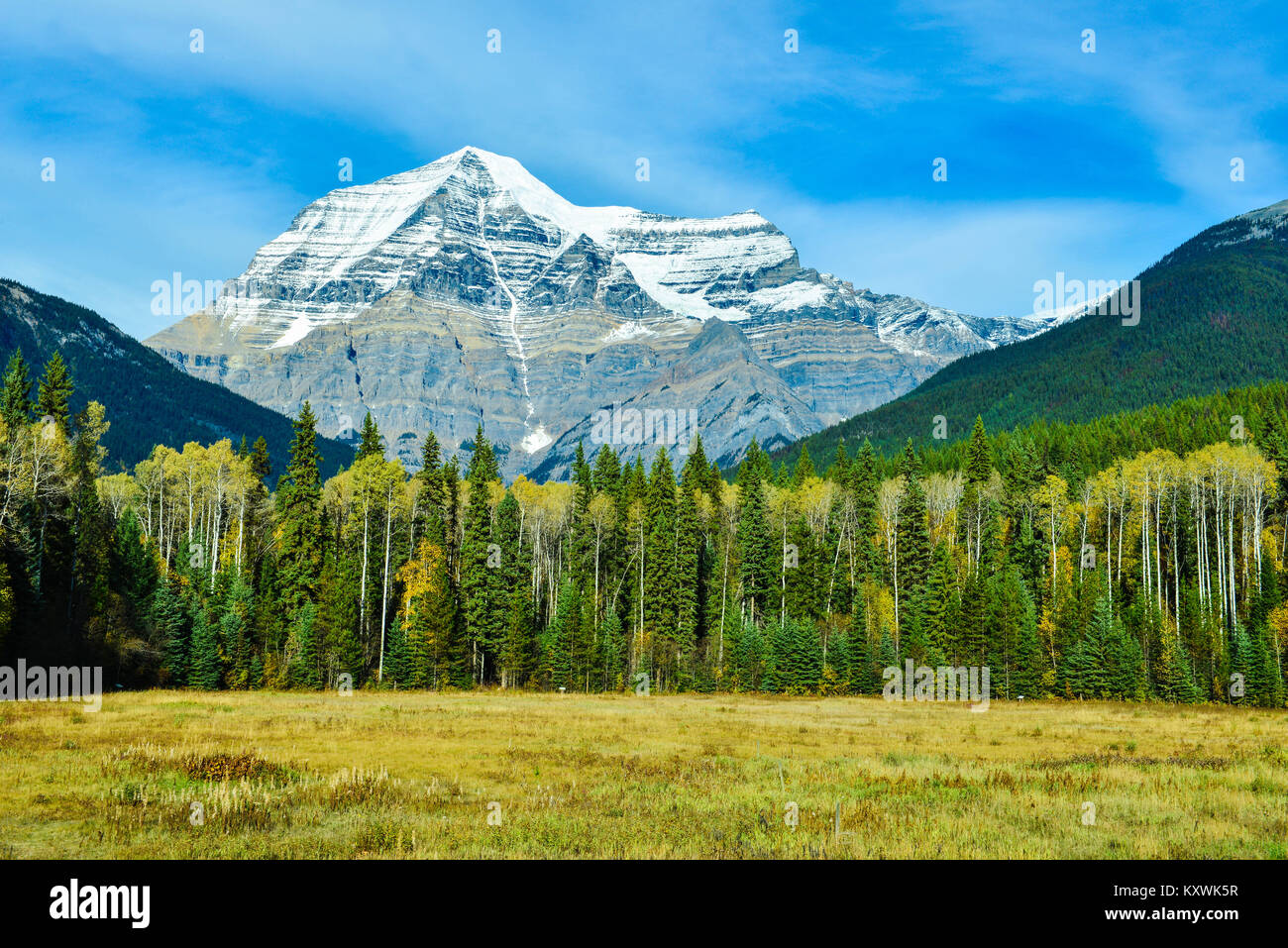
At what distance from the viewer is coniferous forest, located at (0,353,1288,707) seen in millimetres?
61094

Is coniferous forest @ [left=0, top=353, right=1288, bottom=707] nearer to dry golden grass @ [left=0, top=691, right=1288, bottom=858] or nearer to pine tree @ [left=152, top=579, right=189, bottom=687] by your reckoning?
pine tree @ [left=152, top=579, right=189, bottom=687]

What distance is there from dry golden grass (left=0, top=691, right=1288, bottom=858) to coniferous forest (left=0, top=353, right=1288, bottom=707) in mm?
22886

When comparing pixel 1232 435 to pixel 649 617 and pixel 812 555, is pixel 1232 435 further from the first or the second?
pixel 649 617

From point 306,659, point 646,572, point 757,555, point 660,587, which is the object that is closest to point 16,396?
point 306,659

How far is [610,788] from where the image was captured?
22.4 metres

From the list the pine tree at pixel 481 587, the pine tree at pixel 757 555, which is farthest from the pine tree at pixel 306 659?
the pine tree at pixel 757 555

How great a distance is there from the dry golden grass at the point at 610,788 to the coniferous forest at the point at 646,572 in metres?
22.9

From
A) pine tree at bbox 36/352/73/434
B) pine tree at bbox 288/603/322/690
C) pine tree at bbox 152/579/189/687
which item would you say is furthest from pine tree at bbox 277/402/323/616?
pine tree at bbox 36/352/73/434

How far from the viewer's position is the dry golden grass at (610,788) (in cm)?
1570

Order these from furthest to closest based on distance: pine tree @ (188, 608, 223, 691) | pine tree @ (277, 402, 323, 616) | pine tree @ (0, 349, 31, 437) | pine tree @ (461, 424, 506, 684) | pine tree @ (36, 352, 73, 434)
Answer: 1. pine tree @ (461, 424, 506, 684)
2. pine tree @ (277, 402, 323, 616)
3. pine tree @ (188, 608, 223, 691)
4. pine tree @ (36, 352, 73, 434)
5. pine tree @ (0, 349, 31, 437)

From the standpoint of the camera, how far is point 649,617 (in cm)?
8012
